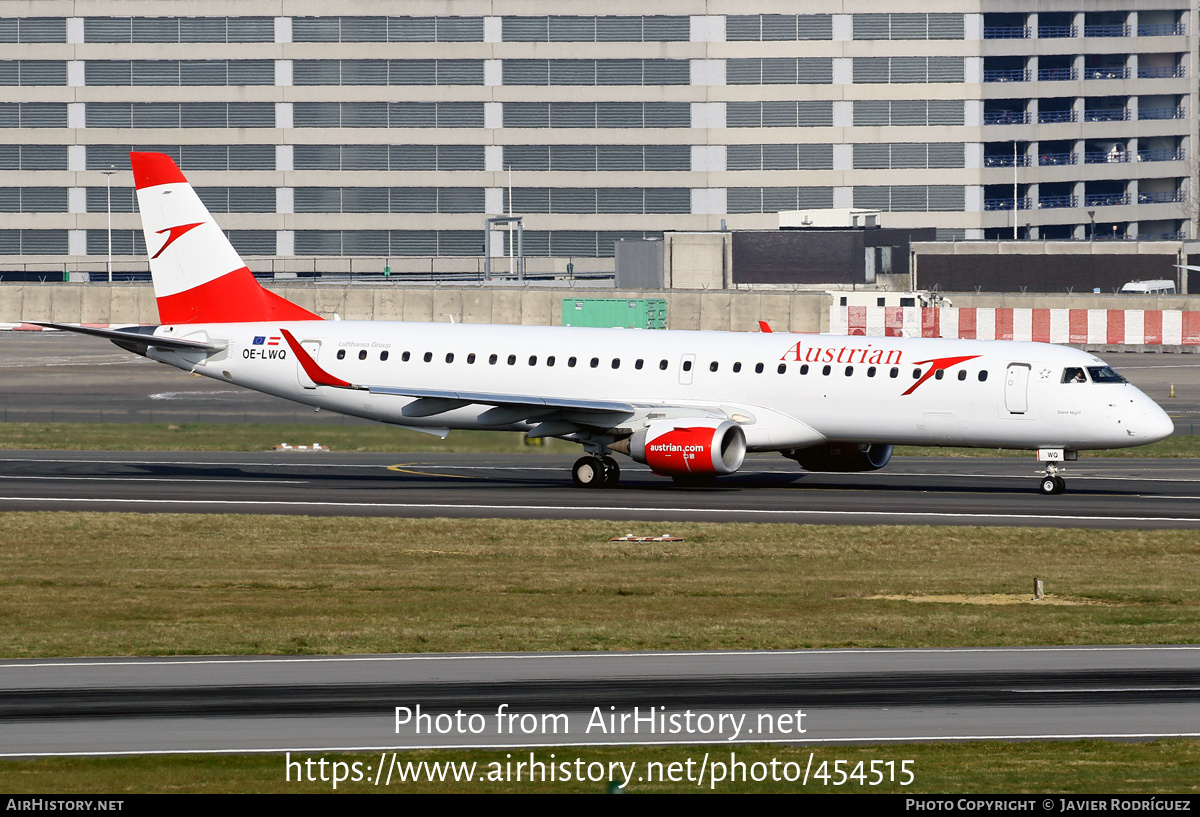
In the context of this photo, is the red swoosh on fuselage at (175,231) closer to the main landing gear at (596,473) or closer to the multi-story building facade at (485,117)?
the main landing gear at (596,473)

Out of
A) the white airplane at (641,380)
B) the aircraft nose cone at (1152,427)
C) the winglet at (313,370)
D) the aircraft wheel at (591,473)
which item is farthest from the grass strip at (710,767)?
the winglet at (313,370)

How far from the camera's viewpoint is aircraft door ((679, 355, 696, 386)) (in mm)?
45375

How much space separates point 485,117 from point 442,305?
1654 inches

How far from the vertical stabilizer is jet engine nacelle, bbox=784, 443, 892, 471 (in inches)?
618

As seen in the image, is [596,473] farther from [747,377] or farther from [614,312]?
[614,312]

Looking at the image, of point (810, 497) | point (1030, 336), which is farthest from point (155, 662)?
point (1030, 336)

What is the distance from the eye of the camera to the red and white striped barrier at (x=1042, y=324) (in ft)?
319

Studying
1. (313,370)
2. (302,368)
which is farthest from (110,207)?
(313,370)

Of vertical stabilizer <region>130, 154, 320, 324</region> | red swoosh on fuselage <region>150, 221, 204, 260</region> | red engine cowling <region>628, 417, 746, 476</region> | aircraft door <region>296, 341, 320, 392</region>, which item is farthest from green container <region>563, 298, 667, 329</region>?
red engine cowling <region>628, 417, 746, 476</region>

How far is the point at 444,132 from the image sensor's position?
145 m

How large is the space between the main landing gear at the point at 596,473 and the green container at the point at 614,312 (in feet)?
200

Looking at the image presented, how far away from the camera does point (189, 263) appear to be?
163 ft

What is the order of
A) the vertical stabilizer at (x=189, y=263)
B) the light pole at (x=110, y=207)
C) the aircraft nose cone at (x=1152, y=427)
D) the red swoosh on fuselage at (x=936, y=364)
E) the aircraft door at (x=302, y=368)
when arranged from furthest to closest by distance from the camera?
the light pole at (x=110, y=207)
the vertical stabilizer at (x=189, y=263)
the aircraft door at (x=302, y=368)
the red swoosh on fuselage at (x=936, y=364)
the aircraft nose cone at (x=1152, y=427)

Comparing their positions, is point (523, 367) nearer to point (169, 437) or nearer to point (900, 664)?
point (169, 437)
